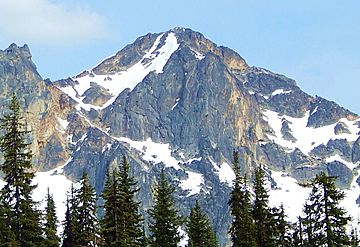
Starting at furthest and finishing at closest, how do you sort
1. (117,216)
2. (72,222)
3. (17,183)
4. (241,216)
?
1. (241,216)
2. (72,222)
3. (117,216)
4. (17,183)

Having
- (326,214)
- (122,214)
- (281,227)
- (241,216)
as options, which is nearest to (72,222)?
(122,214)

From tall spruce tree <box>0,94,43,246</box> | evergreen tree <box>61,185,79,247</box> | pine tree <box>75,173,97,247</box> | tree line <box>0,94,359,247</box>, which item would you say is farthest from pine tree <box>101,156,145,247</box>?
tall spruce tree <box>0,94,43,246</box>

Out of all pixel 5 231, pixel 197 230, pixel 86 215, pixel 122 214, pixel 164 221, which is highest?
pixel 197 230

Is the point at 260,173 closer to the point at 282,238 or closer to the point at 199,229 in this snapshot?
the point at 282,238

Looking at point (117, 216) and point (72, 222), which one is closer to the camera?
point (117, 216)

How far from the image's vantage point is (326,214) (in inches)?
1415

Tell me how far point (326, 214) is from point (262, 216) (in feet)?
32.0

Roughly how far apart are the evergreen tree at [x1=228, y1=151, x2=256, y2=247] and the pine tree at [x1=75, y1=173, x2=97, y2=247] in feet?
30.6

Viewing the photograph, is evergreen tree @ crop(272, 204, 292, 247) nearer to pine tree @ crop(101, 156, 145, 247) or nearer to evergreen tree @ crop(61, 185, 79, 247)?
pine tree @ crop(101, 156, 145, 247)

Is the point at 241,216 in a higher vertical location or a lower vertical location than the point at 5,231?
higher

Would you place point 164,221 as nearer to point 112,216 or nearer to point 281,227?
point 281,227

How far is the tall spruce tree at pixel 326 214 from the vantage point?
35656 millimetres

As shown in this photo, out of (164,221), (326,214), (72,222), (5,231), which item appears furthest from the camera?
(164,221)

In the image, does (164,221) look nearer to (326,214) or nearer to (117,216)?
(117,216)
